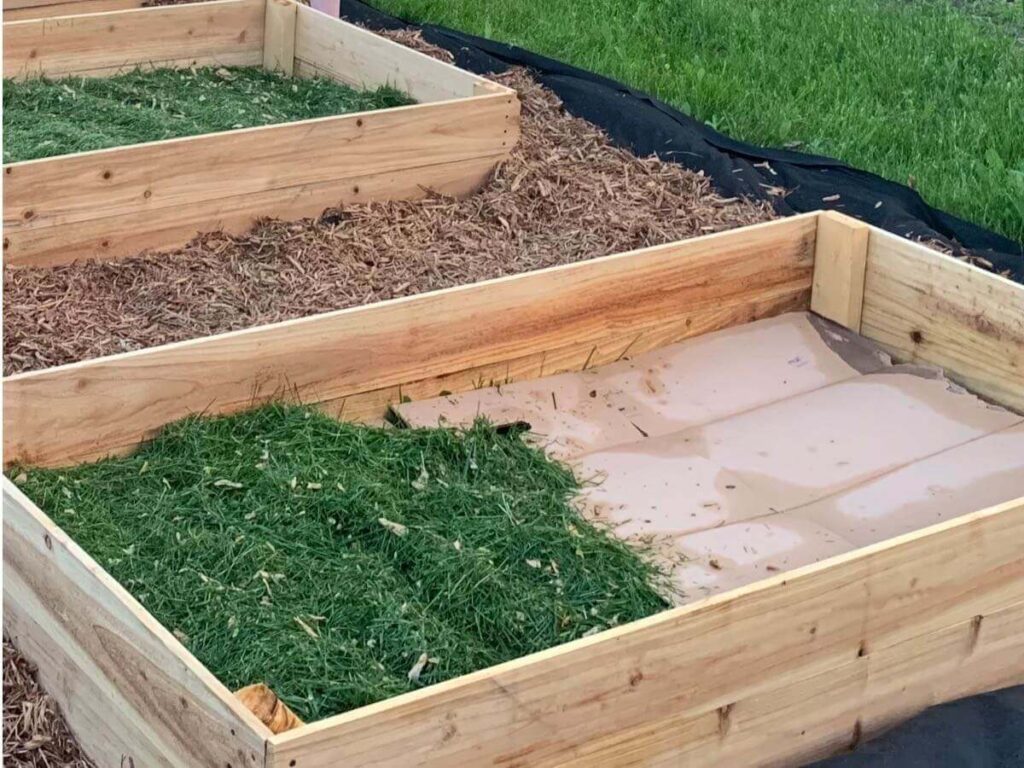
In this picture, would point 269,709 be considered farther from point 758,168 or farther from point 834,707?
point 758,168

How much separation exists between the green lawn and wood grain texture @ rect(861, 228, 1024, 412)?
1105mm

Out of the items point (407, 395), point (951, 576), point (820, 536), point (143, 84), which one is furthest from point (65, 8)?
point (951, 576)

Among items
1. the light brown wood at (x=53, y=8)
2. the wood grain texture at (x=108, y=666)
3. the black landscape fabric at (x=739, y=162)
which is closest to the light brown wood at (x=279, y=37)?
the black landscape fabric at (x=739, y=162)

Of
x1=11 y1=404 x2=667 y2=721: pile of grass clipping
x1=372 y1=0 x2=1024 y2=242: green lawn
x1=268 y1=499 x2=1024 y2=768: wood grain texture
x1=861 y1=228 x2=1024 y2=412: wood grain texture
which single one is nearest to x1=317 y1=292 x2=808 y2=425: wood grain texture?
x1=11 y1=404 x2=667 y2=721: pile of grass clipping

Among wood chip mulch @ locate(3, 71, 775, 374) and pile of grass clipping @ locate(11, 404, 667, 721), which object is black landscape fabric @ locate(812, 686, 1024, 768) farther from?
wood chip mulch @ locate(3, 71, 775, 374)

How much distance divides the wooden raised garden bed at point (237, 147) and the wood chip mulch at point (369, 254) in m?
0.08

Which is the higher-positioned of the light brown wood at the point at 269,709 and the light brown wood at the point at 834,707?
the light brown wood at the point at 269,709

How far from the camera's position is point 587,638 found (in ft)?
6.90

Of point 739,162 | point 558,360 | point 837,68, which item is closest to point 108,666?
point 558,360

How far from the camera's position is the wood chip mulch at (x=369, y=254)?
403 centimetres

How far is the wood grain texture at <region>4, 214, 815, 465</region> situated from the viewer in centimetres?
303

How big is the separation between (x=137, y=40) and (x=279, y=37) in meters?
0.63

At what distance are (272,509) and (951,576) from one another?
4.46 feet

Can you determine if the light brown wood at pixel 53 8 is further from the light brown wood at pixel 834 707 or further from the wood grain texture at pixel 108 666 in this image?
the light brown wood at pixel 834 707
